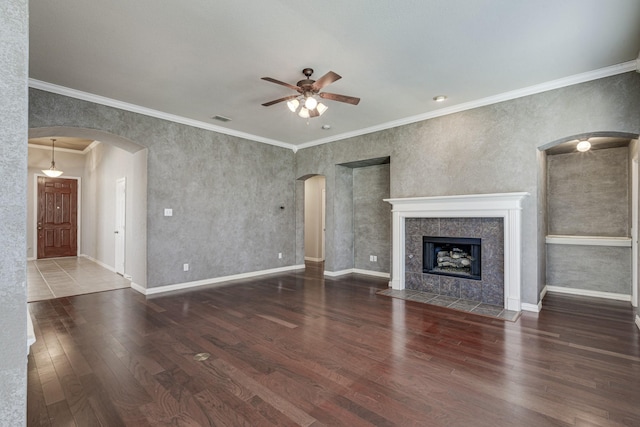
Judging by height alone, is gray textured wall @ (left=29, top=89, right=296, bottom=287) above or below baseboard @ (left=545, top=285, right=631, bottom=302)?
above

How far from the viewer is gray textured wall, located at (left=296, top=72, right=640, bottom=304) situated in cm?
361

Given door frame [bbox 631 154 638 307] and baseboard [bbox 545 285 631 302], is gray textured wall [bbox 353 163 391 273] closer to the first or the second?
baseboard [bbox 545 285 631 302]

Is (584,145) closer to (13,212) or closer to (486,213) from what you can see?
(486,213)

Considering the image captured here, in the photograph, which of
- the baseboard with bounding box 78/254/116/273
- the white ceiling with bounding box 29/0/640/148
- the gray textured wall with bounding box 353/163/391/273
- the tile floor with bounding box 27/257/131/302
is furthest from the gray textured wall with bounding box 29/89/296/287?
the baseboard with bounding box 78/254/116/273

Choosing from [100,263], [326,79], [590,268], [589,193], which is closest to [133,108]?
[326,79]

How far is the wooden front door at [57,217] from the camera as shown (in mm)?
8438

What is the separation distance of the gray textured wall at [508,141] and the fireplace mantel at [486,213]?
0.17 m

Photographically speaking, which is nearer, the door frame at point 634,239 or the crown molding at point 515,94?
the crown molding at point 515,94

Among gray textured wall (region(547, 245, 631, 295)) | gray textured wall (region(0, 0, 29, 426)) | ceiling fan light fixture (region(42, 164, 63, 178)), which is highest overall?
ceiling fan light fixture (region(42, 164, 63, 178))

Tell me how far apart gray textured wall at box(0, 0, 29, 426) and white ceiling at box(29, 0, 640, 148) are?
199 cm

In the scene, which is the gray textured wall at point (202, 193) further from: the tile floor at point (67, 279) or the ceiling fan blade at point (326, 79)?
the ceiling fan blade at point (326, 79)

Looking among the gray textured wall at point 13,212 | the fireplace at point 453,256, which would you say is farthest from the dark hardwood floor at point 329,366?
the gray textured wall at point 13,212

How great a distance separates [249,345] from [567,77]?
4.79 m

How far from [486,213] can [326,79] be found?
2.92 m
